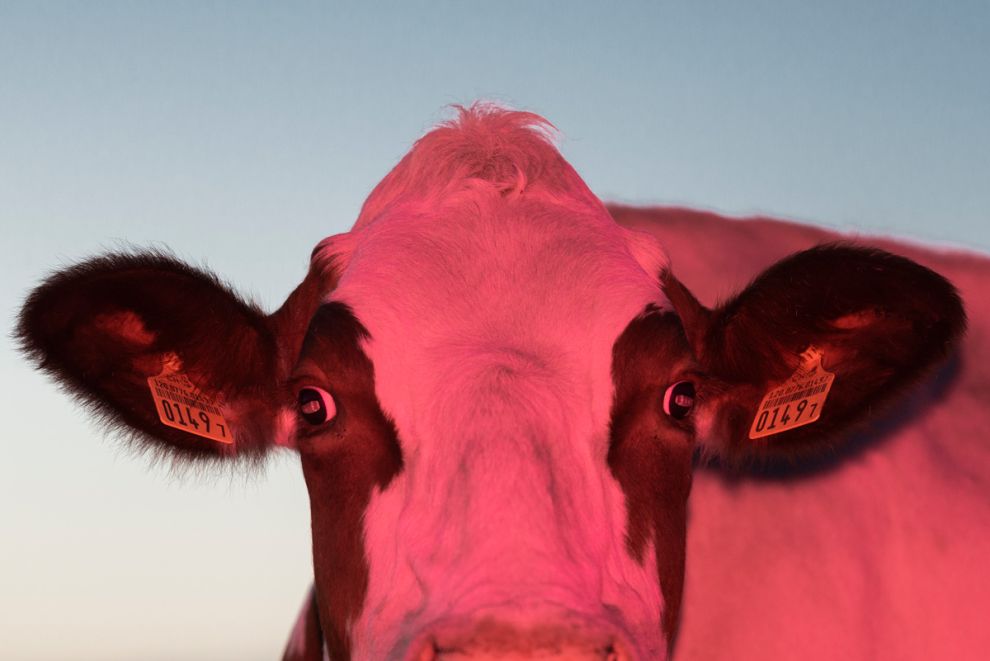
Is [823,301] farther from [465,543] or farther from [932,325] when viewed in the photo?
[465,543]

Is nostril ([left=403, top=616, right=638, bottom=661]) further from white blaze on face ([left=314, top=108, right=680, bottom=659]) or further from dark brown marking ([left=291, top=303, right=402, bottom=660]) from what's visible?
dark brown marking ([left=291, top=303, right=402, bottom=660])

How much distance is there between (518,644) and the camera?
3.48m

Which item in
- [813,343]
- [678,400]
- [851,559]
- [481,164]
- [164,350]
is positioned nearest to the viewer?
[678,400]

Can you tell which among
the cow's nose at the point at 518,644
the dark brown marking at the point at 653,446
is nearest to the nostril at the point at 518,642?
the cow's nose at the point at 518,644

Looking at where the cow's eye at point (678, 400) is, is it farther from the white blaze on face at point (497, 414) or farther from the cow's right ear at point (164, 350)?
the cow's right ear at point (164, 350)

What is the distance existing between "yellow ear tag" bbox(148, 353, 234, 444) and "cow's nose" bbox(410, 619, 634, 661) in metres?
1.95

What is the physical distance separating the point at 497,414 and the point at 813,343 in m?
1.82

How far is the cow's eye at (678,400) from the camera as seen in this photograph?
4.71m

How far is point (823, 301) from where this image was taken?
5215 mm

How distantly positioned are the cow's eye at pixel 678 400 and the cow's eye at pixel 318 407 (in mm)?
1178

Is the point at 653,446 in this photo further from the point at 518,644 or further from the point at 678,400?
the point at 518,644

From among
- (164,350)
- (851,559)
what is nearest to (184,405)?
(164,350)

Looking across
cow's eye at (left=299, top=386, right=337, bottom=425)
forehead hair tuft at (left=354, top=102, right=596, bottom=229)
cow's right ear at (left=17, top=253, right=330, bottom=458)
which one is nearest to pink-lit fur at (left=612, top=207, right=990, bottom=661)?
forehead hair tuft at (left=354, top=102, right=596, bottom=229)

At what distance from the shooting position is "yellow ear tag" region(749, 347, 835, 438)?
5.42m
